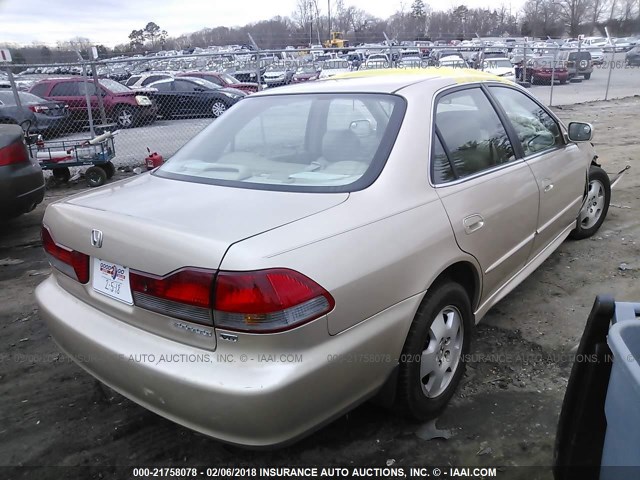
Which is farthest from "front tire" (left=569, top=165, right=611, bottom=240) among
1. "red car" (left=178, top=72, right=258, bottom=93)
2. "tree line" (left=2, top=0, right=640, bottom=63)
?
"tree line" (left=2, top=0, right=640, bottom=63)

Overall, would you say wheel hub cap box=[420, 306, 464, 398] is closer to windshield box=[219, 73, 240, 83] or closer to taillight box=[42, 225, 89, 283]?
taillight box=[42, 225, 89, 283]

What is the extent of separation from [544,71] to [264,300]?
89.6ft

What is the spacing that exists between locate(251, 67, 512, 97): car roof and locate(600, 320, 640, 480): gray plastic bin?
173 cm

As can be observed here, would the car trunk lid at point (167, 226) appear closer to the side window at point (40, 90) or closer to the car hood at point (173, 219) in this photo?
the car hood at point (173, 219)

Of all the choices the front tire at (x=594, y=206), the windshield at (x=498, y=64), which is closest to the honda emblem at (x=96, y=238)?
the front tire at (x=594, y=206)

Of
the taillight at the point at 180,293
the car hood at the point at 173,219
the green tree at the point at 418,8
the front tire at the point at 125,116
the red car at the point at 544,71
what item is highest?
the green tree at the point at 418,8

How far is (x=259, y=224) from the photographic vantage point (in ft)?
6.57

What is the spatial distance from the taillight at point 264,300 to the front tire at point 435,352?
0.69 m

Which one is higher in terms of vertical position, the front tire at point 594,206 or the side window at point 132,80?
the side window at point 132,80

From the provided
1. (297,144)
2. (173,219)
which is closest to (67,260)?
(173,219)

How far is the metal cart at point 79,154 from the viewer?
8.03 meters

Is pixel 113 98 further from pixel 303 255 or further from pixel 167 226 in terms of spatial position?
pixel 303 255

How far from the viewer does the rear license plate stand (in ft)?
6.95

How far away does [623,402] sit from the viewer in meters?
1.46
